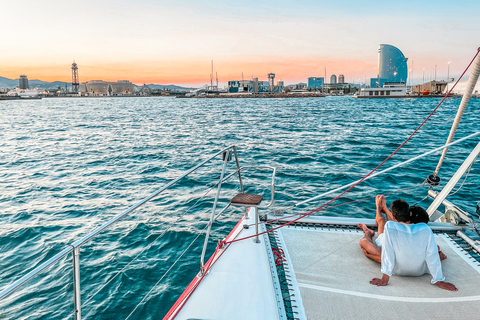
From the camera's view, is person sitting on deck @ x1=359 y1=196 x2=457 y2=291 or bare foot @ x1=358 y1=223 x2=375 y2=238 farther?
bare foot @ x1=358 y1=223 x2=375 y2=238

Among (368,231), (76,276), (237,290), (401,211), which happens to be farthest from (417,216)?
(76,276)

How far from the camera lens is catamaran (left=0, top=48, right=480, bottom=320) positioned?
9.28 ft

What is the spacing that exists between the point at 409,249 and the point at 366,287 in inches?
24.1

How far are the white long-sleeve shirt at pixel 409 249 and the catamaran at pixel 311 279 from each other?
0.15 m

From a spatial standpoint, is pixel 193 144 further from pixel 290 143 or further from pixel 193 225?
pixel 193 225

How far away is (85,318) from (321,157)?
1249 cm

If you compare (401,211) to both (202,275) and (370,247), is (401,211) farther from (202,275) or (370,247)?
(202,275)

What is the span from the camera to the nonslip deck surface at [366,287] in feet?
9.48

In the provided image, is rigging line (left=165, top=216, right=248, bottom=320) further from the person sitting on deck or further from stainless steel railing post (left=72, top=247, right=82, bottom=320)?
the person sitting on deck

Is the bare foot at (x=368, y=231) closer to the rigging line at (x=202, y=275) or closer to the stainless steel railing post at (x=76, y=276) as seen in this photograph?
the rigging line at (x=202, y=275)

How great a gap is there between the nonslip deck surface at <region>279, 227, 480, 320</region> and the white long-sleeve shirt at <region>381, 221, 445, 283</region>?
5.8 inches

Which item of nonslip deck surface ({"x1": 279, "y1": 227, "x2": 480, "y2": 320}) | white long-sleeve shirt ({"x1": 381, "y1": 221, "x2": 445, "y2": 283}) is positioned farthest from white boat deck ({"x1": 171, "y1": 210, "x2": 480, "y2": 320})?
white long-sleeve shirt ({"x1": 381, "y1": 221, "x2": 445, "y2": 283})

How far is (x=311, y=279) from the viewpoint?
338 cm

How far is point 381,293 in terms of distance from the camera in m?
3.16
